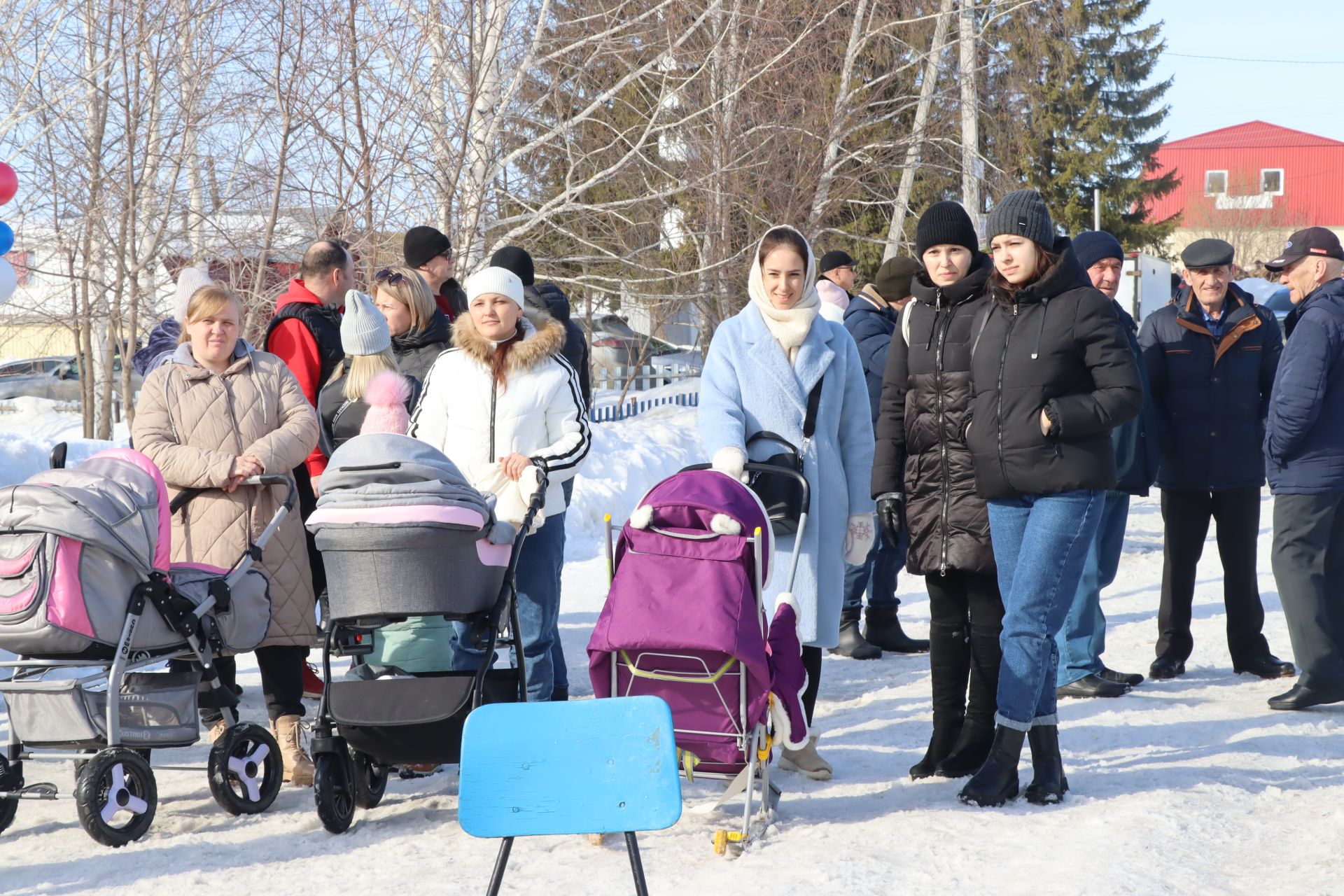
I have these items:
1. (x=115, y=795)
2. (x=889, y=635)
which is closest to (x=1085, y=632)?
(x=889, y=635)

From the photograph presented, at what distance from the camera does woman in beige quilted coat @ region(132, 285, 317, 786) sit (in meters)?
5.11

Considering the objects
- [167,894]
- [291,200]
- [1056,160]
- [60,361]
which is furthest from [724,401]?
[1056,160]

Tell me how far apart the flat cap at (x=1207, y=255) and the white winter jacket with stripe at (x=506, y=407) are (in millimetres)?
3283

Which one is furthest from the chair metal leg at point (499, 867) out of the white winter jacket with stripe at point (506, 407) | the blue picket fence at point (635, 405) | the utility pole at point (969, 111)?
the utility pole at point (969, 111)

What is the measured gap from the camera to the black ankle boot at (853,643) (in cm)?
733

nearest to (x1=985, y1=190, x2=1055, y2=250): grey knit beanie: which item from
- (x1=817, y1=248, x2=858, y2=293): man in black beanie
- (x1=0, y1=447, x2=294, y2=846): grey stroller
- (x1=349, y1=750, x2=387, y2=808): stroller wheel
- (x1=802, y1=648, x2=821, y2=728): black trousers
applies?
(x1=802, y1=648, x2=821, y2=728): black trousers

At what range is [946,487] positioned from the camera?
493cm

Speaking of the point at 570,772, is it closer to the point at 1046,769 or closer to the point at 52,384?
the point at 1046,769

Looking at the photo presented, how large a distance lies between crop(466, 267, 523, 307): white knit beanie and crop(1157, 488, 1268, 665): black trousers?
3.64 meters

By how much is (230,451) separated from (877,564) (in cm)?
374

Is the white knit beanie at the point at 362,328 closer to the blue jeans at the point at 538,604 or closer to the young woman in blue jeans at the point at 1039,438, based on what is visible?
the blue jeans at the point at 538,604

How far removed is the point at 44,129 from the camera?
421 inches

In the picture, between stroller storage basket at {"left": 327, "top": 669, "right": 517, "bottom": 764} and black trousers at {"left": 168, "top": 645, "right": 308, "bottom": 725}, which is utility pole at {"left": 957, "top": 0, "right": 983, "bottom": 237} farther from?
stroller storage basket at {"left": 327, "top": 669, "right": 517, "bottom": 764}

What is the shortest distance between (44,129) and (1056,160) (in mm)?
24951
